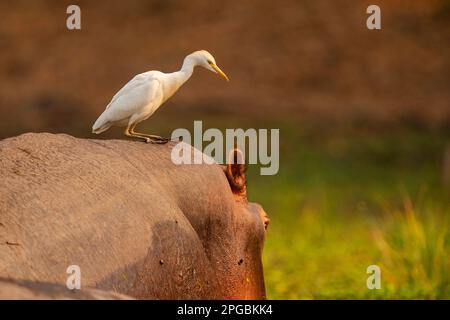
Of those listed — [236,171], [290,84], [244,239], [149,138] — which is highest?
[290,84]

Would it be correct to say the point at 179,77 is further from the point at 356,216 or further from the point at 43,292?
the point at 356,216

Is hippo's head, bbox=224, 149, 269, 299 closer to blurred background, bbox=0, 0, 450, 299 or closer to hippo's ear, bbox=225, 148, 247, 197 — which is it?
hippo's ear, bbox=225, 148, 247, 197

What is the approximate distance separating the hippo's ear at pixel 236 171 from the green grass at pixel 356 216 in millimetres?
3009

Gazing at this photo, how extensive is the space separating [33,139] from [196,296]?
3.48 ft

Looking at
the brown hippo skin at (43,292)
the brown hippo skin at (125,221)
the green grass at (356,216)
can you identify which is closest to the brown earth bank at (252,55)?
the green grass at (356,216)

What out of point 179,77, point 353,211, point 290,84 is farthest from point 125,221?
point 290,84

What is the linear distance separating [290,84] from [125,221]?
1559cm

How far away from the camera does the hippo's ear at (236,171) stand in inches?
219

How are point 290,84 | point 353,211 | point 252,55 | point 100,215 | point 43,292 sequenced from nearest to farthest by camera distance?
point 43,292
point 100,215
point 353,211
point 290,84
point 252,55

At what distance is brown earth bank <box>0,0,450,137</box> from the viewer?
62.1 feet

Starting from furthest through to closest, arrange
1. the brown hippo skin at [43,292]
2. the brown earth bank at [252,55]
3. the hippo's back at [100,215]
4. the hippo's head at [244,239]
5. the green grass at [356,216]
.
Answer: the brown earth bank at [252,55] → the green grass at [356,216] → the hippo's head at [244,239] → the hippo's back at [100,215] → the brown hippo skin at [43,292]

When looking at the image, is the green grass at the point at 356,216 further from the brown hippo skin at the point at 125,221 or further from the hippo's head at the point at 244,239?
the brown hippo skin at the point at 125,221

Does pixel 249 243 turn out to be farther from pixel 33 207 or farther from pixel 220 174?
pixel 33 207

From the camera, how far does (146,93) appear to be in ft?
17.1
